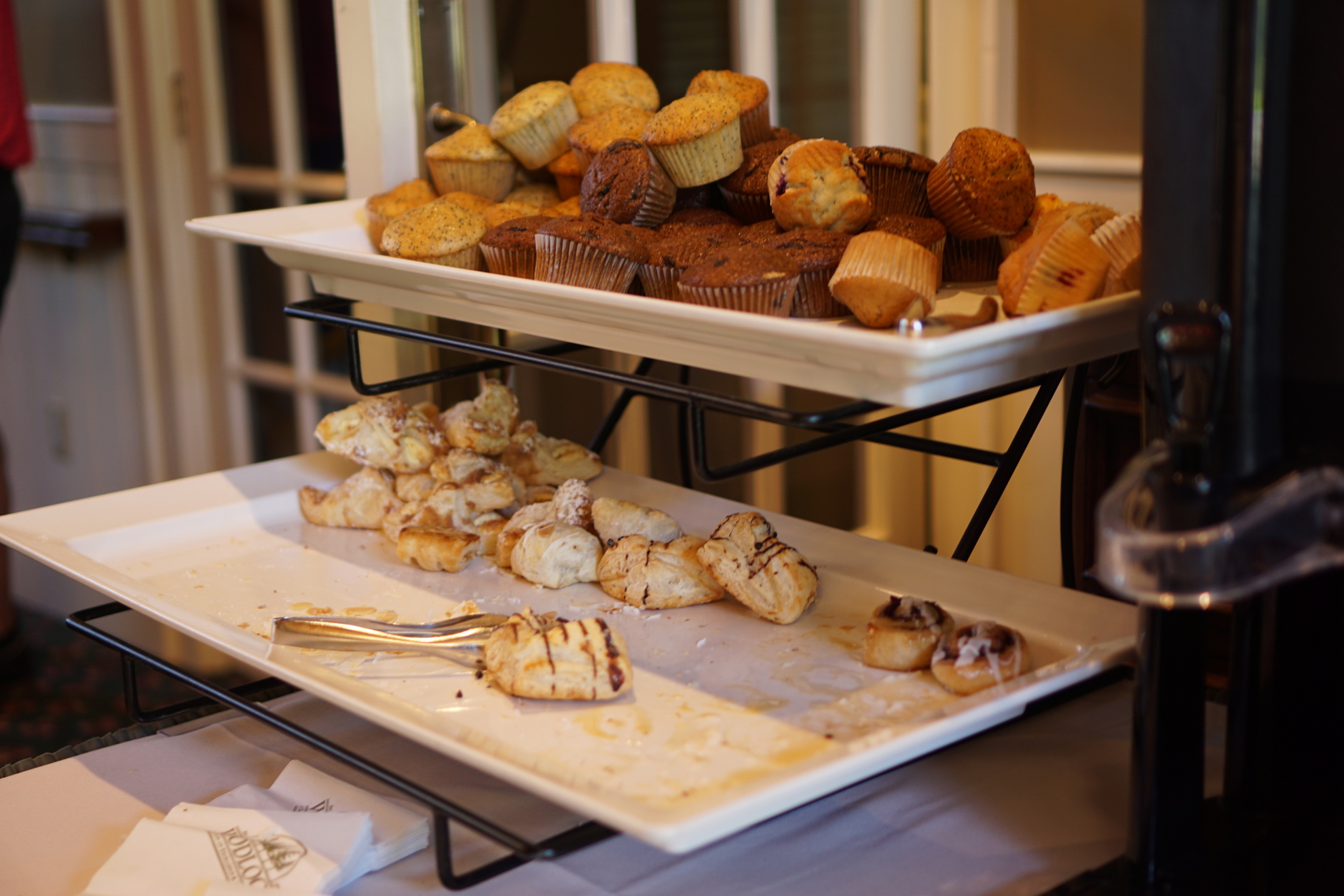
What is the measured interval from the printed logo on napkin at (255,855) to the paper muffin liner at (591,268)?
1.11 ft

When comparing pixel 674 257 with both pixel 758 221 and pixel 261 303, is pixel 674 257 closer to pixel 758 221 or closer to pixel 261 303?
pixel 758 221

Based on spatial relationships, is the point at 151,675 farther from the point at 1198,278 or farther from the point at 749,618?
the point at 1198,278

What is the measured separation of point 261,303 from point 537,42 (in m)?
1.13

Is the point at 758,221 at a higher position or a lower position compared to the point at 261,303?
higher

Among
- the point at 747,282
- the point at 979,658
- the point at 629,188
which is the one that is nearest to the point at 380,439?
the point at 629,188

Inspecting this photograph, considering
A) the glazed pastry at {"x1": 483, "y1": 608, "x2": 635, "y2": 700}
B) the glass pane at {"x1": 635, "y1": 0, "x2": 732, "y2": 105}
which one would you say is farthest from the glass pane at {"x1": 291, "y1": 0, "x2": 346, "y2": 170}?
the glazed pastry at {"x1": 483, "y1": 608, "x2": 635, "y2": 700}

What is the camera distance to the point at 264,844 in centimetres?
64

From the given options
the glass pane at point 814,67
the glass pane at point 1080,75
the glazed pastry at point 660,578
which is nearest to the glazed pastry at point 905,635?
the glazed pastry at point 660,578

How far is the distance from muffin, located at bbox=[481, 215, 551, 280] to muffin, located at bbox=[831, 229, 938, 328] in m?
0.22

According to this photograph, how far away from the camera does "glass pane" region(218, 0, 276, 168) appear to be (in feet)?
6.91

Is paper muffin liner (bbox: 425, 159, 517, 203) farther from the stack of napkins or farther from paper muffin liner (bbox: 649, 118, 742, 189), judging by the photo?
the stack of napkins

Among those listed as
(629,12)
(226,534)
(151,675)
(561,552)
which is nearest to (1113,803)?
(561,552)

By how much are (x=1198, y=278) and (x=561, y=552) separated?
425 millimetres

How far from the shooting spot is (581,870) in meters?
0.65
